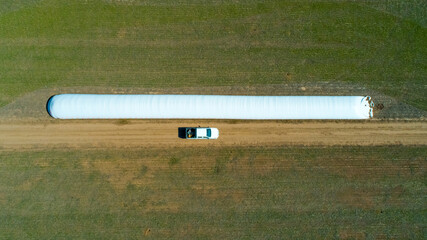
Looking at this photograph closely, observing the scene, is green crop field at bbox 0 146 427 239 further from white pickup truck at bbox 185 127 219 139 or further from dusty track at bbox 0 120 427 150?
white pickup truck at bbox 185 127 219 139

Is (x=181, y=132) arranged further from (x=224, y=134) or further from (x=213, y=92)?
(x=213, y=92)

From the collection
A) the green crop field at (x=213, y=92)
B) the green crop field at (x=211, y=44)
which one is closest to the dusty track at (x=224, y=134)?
the green crop field at (x=213, y=92)

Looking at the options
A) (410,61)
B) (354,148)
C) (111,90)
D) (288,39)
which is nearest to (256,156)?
(354,148)

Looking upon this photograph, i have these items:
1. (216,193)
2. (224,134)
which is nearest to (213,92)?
(224,134)

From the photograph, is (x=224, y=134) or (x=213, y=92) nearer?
(x=224, y=134)

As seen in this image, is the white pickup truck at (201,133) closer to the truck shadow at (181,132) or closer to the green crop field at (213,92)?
the truck shadow at (181,132)
